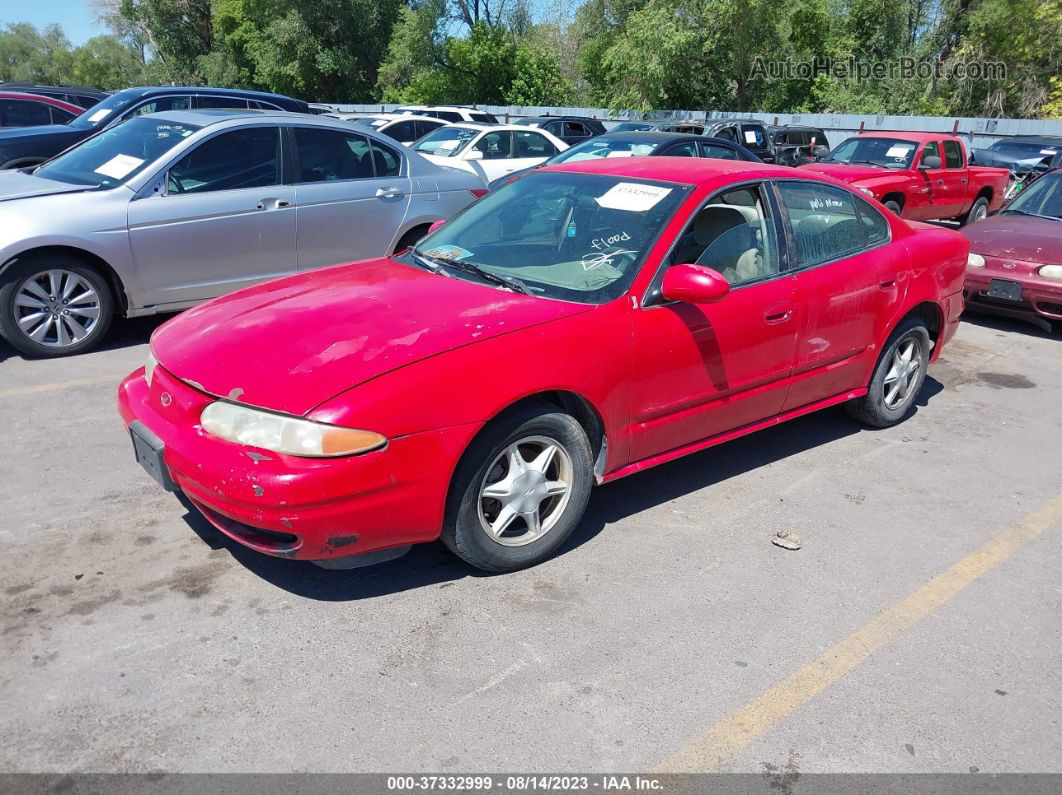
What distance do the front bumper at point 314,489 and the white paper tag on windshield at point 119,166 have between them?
3973 mm

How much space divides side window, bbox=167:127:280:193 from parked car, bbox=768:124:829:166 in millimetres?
13242

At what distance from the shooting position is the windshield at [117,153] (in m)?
6.70

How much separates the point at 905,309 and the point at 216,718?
172 inches

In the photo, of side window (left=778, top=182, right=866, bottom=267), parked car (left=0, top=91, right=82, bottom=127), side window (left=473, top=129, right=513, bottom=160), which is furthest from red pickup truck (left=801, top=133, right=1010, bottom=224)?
parked car (left=0, top=91, right=82, bottom=127)

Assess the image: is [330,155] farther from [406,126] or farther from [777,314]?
[406,126]

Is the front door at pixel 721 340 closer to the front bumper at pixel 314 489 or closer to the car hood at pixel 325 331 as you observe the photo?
the car hood at pixel 325 331

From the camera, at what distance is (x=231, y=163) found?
688 cm

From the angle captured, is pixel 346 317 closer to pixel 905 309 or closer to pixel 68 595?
pixel 68 595

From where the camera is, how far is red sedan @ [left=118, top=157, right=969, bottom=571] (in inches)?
127

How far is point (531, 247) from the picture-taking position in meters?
4.40

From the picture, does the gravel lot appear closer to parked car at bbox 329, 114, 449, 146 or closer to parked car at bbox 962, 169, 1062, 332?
parked car at bbox 962, 169, 1062, 332

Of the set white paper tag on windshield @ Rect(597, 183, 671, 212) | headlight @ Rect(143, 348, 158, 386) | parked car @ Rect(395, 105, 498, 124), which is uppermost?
parked car @ Rect(395, 105, 498, 124)

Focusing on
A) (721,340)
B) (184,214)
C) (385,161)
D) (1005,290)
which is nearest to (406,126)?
(385,161)

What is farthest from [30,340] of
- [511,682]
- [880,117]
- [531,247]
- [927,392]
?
[880,117]
